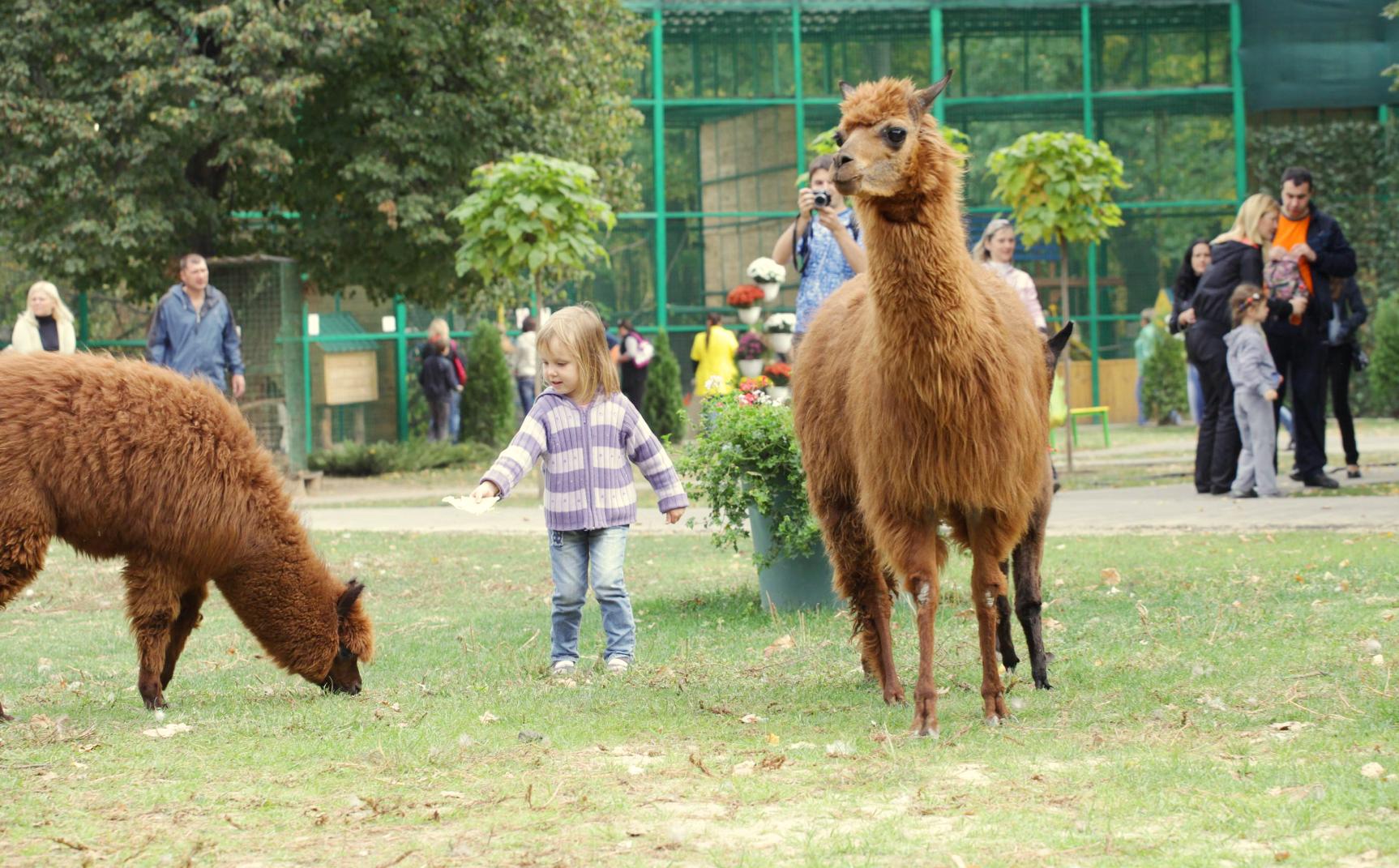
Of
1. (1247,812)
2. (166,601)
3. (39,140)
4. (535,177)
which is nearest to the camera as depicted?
(1247,812)

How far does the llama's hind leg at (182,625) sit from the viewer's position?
6902mm

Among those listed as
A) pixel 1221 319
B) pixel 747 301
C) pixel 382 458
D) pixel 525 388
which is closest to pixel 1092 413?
pixel 747 301

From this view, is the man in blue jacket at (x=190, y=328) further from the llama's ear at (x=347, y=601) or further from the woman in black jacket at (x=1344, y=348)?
the woman in black jacket at (x=1344, y=348)

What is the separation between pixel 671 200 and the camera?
29.6 metres

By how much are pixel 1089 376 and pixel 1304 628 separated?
76.9ft

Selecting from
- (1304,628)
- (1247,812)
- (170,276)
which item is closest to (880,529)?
(1247,812)

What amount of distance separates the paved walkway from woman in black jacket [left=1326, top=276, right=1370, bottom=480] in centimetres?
41

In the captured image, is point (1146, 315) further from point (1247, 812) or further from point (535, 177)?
point (1247, 812)

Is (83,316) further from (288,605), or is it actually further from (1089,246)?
(1089,246)

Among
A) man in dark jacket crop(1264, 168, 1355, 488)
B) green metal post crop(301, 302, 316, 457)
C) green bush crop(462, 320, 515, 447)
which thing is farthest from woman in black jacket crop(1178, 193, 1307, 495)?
green bush crop(462, 320, 515, 447)

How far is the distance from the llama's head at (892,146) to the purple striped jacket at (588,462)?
206 centimetres

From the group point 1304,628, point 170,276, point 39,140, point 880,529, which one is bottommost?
point 1304,628

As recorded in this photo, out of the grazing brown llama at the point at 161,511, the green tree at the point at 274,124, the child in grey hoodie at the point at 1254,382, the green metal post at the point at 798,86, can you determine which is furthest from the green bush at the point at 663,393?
the grazing brown llama at the point at 161,511

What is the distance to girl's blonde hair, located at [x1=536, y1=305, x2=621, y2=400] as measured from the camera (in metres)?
7.06
